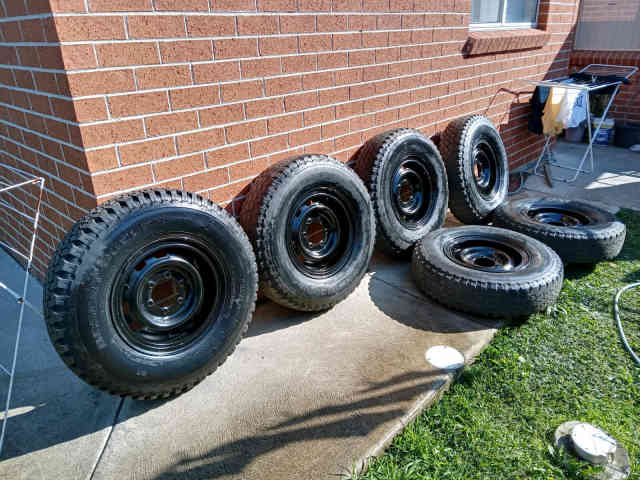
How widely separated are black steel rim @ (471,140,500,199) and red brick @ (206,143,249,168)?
2660 mm

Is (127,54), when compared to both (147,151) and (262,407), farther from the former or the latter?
(262,407)

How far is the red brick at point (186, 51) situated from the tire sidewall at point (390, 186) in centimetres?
154

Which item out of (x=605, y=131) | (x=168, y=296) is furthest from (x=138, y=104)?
(x=605, y=131)

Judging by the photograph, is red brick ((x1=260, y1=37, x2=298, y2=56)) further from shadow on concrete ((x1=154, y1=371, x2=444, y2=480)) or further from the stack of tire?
shadow on concrete ((x1=154, y1=371, x2=444, y2=480))

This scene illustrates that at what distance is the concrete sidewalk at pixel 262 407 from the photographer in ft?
6.67

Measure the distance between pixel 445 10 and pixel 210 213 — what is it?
10.4 ft

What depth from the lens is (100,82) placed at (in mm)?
2242

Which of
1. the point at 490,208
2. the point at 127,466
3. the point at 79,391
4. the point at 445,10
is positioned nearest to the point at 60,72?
the point at 79,391

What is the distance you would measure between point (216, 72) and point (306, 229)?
1.13m

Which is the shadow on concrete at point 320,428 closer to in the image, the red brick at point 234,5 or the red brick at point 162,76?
the red brick at point 162,76

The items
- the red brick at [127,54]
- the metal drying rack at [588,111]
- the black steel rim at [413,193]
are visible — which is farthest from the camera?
the metal drying rack at [588,111]

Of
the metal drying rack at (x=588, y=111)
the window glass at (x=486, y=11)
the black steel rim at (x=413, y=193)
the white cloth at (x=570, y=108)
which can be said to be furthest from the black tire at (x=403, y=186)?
the metal drying rack at (x=588, y=111)

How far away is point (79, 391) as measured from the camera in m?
2.48

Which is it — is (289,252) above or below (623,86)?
below
